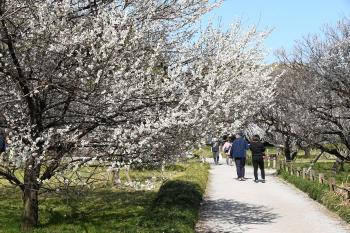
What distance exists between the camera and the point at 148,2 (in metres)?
9.02

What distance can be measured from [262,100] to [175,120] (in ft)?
13.2

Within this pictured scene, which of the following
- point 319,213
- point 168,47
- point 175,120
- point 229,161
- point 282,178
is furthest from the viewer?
point 229,161

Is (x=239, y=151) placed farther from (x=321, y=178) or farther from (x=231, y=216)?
(x=231, y=216)

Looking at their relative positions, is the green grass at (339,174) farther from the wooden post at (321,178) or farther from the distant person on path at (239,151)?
the distant person on path at (239,151)

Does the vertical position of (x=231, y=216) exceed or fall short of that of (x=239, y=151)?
it falls short

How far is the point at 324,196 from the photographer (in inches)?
535

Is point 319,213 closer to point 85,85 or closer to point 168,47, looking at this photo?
point 168,47

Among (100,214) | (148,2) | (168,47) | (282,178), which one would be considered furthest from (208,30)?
(282,178)

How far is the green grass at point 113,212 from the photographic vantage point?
919cm

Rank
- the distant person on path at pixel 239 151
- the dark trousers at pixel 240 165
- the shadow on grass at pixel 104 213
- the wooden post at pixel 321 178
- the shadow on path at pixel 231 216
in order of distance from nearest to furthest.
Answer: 1. the shadow on grass at pixel 104 213
2. the shadow on path at pixel 231 216
3. the wooden post at pixel 321 178
4. the distant person on path at pixel 239 151
5. the dark trousers at pixel 240 165

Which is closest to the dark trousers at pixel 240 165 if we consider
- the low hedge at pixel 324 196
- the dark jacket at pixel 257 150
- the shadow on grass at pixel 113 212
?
the dark jacket at pixel 257 150

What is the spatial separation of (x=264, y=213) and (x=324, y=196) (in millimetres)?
2469

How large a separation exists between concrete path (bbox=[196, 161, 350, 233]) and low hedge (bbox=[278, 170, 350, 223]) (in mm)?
171

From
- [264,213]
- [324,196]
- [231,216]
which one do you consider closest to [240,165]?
[324,196]
